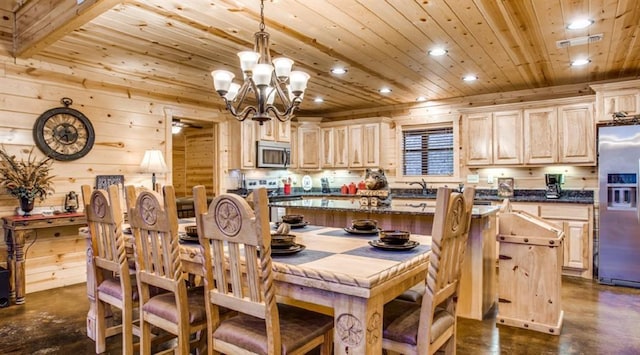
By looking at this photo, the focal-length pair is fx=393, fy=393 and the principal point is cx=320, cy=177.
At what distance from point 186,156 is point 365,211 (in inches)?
181

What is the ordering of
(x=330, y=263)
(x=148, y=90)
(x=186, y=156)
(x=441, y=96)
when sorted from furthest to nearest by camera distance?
(x=186, y=156), (x=441, y=96), (x=148, y=90), (x=330, y=263)

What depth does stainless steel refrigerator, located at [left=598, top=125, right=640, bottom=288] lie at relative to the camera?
412 cm

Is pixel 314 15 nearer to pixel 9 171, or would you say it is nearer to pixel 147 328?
pixel 147 328

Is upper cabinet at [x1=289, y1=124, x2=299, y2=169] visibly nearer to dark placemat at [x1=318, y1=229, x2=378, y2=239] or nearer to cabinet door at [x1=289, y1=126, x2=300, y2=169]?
cabinet door at [x1=289, y1=126, x2=300, y2=169]

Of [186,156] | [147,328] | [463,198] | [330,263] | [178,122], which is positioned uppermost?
[178,122]

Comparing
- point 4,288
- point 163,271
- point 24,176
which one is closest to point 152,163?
point 24,176

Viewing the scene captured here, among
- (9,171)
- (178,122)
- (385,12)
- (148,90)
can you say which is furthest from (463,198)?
(178,122)

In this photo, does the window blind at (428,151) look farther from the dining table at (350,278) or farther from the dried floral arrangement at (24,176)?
the dried floral arrangement at (24,176)

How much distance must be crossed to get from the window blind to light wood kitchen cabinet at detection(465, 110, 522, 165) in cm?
54

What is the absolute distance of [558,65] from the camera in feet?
14.2

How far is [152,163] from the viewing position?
463cm

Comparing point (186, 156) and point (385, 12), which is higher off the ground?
point (385, 12)

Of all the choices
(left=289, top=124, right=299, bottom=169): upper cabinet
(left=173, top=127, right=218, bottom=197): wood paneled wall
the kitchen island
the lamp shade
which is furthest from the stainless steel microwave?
the kitchen island

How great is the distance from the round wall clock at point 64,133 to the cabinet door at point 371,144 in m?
3.95
